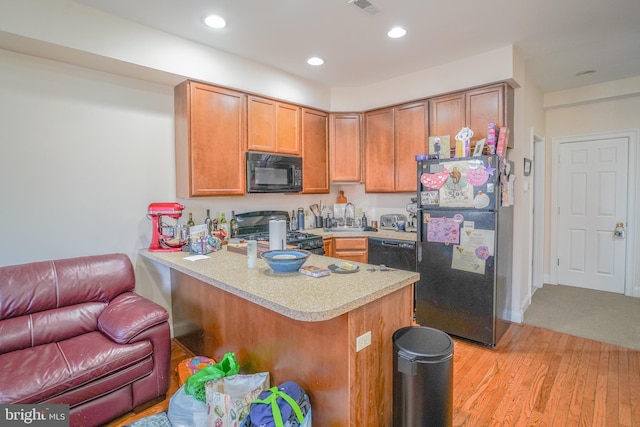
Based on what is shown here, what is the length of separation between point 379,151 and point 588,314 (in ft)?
9.86

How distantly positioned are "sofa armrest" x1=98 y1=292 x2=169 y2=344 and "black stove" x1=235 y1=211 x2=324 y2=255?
135 centimetres

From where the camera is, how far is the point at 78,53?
2.39 meters

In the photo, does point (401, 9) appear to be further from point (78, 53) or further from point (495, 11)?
point (78, 53)

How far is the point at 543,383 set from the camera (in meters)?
2.38

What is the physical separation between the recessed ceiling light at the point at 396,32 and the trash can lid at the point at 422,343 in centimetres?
237

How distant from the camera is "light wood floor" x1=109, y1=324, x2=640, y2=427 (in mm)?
2039

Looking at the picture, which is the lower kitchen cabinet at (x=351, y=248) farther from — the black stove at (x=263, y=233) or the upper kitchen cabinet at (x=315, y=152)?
the upper kitchen cabinet at (x=315, y=152)

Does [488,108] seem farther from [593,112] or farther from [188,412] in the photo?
[188,412]

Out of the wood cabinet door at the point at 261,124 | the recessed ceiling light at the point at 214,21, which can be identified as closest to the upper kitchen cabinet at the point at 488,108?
the wood cabinet door at the point at 261,124

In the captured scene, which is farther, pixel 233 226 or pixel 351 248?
pixel 351 248

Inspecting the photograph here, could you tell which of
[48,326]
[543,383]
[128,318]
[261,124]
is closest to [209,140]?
[261,124]

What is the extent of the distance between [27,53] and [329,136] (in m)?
2.97

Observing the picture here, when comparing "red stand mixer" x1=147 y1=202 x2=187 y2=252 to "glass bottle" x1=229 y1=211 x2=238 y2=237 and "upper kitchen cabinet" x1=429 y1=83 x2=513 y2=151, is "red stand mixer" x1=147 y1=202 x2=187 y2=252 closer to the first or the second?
"glass bottle" x1=229 y1=211 x2=238 y2=237

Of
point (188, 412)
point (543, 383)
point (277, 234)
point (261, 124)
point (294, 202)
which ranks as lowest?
point (543, 383)
